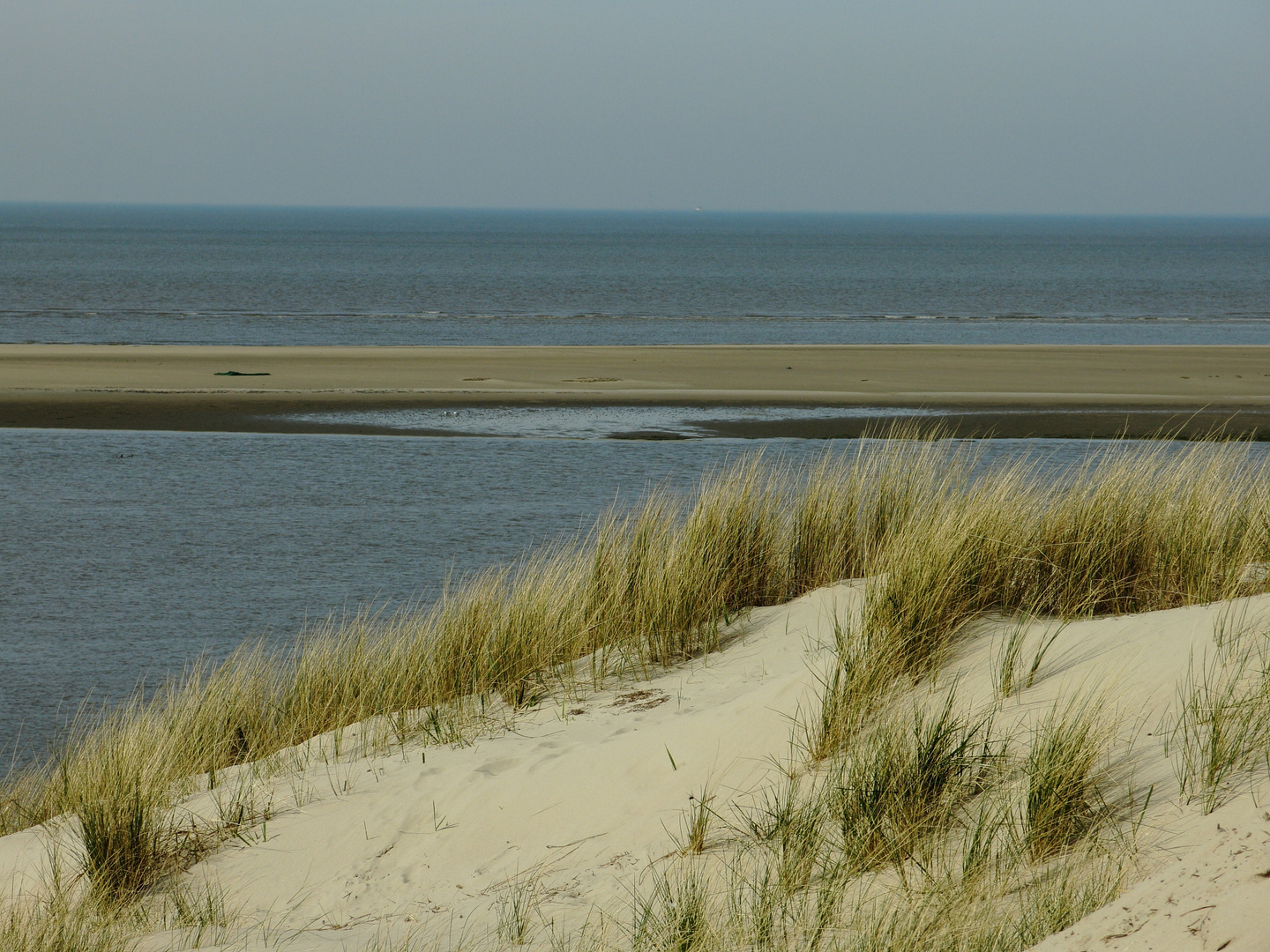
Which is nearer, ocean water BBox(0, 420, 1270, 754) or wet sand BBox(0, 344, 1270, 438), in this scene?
ocean water BBox(0, 420, 1270, 754)

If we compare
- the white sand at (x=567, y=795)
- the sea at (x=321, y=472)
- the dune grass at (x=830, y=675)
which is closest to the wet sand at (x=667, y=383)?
the sea at (x=321, y=472)

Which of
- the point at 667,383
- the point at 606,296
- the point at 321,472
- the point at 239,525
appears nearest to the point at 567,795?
the point at 239,525

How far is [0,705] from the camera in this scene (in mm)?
6695

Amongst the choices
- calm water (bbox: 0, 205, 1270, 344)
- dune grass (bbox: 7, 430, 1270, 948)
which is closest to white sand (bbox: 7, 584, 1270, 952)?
dune grass (bbox: 7, 430, 1270, 948)

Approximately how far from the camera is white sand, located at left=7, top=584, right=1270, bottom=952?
396 centimetres

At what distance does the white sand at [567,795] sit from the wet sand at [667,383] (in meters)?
10.7

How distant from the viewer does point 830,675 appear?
4.61m

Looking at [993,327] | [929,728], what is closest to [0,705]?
[929,728]

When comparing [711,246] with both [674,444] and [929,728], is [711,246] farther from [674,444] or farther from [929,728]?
[929,728]

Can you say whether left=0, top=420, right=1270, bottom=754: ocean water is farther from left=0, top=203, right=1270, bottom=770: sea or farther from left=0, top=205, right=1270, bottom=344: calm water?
left=0, top=205, right=1270, bottom=344: calm water

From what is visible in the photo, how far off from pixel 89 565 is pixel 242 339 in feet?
74.3

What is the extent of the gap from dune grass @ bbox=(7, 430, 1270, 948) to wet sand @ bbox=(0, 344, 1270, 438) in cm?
868

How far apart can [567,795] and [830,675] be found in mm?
1124

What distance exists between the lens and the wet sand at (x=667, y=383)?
1794 centimetres
